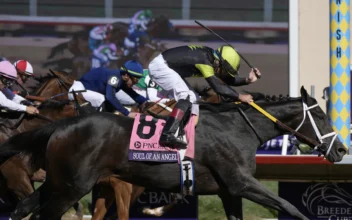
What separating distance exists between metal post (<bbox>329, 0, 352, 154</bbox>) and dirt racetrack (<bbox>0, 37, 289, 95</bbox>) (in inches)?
148

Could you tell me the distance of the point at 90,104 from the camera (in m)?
8.94

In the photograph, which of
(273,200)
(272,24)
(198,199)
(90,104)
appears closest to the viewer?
(273,200)

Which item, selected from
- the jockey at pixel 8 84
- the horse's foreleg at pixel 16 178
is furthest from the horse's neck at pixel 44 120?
the horse's foreleg at pixel 16 178

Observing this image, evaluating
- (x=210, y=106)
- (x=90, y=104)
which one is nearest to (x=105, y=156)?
(x=210, y=106)

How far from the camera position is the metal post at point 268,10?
41.9 ft

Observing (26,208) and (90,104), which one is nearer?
(26,208)

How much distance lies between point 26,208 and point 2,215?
2.43 meters

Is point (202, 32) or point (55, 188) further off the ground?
point (202, 32)

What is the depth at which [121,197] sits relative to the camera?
8.12 m

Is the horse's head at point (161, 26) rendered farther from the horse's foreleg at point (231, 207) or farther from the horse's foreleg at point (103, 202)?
the horse's foreleg at point (231, 207)

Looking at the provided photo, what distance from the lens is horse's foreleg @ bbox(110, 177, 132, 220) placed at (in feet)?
26.5

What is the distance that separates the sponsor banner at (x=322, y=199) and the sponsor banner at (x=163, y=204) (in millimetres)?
968

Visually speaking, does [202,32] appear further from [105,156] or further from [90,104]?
[105,156]

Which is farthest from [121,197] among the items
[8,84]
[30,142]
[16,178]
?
[8,84]
